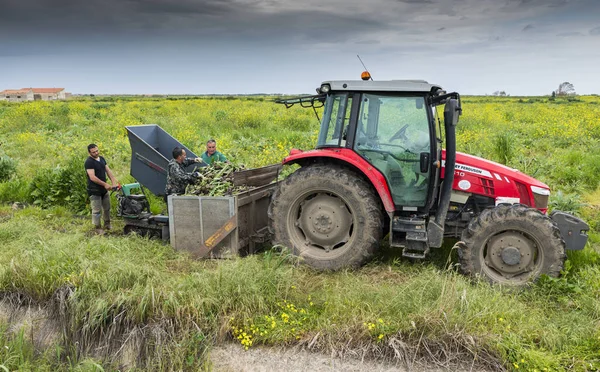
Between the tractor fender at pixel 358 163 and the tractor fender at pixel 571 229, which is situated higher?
the tractor fender at pixel 358 163

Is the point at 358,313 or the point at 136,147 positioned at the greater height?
the point at 136,147

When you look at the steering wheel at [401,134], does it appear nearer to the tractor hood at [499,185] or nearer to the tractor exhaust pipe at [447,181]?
the tractor exhaust pipe at [447,181]

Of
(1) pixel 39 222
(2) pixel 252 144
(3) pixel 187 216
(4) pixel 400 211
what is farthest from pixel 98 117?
(4) pixel 400 211

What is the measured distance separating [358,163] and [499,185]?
1.67 metres

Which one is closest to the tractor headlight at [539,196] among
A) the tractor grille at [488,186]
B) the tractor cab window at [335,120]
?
the tractor grille at [488,186]

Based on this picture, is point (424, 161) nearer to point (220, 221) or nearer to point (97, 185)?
point (220, 221)

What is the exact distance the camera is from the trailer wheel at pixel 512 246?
16.6 ft

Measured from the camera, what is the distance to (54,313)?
5.16 m

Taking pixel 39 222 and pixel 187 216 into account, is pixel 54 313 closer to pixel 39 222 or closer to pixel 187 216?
pixel 187 216

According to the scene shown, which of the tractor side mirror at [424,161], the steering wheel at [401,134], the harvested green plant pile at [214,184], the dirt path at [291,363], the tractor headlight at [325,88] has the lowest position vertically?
the dirt path at [291,363]

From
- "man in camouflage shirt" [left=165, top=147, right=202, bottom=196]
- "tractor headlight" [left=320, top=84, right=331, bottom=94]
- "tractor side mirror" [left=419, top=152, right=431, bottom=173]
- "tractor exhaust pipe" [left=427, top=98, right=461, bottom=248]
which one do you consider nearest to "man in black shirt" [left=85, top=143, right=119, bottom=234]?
"man in camouflage shirt" [left=165, top=147, right=202, bottom=196]

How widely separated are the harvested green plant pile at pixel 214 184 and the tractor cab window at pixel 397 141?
6.17 ft

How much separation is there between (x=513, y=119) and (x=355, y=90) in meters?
18.3

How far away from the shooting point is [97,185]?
769cm
